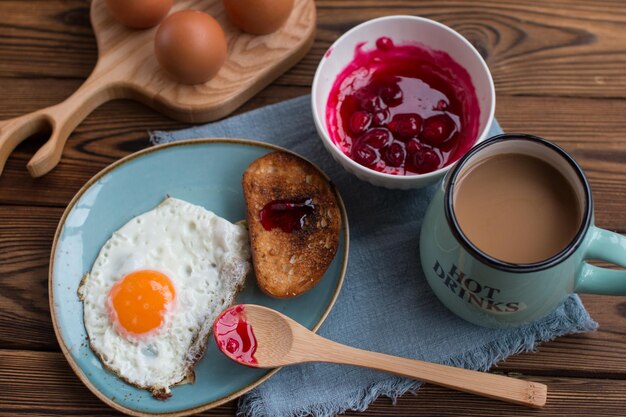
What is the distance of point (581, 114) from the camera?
8.00ft

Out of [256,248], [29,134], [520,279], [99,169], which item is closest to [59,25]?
[29,134]

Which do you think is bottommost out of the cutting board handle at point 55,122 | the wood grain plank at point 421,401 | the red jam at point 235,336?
the wood grain plank at point 421,401

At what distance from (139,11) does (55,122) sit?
1.52 feet

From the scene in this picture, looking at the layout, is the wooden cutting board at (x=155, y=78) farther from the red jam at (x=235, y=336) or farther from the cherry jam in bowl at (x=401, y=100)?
the red jam at (x=235, y=336)

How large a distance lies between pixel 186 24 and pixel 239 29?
273 mm

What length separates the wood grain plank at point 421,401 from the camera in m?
2.06

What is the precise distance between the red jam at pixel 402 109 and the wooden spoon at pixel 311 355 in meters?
0.55

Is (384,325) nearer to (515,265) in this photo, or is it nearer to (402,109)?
(515,265)

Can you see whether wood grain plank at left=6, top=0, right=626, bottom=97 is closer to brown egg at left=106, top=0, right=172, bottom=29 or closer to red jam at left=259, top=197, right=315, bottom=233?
brown egg at left=106, top=0, right=172, bottom=29

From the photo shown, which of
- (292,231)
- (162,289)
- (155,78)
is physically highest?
(155,78)

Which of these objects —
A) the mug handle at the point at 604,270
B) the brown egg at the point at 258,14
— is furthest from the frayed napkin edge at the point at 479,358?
the brown egg at the point at 258,14

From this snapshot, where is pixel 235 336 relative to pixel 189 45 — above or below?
below

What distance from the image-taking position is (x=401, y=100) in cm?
223

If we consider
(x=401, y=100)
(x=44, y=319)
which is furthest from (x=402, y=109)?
(x=44, y=319)
